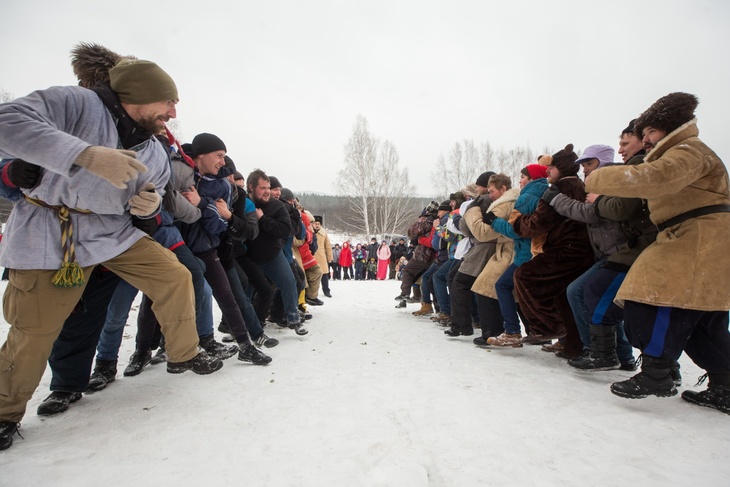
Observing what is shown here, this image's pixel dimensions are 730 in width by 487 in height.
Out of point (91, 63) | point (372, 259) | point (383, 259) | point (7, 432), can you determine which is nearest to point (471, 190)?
point (91, 63)

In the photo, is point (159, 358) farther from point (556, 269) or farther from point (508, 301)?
point (556, 269)

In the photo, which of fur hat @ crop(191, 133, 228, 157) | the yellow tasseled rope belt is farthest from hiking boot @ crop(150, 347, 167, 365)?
fur hat @ crop(191, 133, 228, 157)

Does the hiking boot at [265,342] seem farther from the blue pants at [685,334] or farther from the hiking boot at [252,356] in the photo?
the blue pants at [685,334]

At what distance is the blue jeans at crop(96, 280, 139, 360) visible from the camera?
102 inches

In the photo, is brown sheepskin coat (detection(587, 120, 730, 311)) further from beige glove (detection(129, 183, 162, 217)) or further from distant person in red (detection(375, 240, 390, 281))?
distant person in red (detection(375, 240, 390, 281))

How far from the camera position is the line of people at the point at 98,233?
1669 millimetres

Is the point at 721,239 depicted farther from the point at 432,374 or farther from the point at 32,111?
the point at 32,111

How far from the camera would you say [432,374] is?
2.72 meters

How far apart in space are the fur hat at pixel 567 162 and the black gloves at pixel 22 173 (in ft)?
11.5

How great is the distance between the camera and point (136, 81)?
1.98 metres

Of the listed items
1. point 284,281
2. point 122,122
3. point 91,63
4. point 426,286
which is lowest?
point 426,286

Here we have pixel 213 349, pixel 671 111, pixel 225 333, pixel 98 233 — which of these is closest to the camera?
pixel 98 233

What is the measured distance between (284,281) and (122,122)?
2.43 m

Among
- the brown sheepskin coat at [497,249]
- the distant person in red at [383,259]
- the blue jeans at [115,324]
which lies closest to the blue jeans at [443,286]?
the brown sheepskin coat at [497,249]
